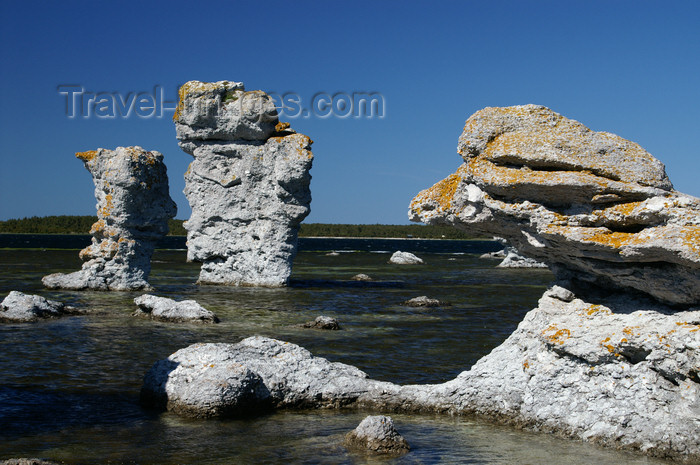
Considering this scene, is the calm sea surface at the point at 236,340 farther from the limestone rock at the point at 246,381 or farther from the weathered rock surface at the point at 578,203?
the weathered rock surface at the point at 578,203

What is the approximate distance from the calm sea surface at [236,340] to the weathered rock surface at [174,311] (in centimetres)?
45

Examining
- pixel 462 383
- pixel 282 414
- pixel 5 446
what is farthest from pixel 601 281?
pixel 5 446

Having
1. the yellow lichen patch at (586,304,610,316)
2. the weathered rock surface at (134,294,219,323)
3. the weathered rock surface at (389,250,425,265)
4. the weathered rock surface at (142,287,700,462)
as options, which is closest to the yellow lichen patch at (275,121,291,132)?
the weathered rock surface at (134,294,219,323)

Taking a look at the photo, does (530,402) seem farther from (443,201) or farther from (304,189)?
(304,189)

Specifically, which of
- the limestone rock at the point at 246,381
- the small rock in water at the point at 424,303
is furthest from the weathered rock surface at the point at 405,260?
the limestone rock at the point at 246,381

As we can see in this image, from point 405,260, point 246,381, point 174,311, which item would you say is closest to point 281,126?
point 174,311

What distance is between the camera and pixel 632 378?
944cm

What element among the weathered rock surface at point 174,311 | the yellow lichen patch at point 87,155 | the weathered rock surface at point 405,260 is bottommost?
the weathered rock surface at point 174,311

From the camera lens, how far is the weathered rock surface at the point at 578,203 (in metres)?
9.20

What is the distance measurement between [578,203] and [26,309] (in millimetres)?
16201

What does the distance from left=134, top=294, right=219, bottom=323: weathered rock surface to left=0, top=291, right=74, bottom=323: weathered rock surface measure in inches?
94.0

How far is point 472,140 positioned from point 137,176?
19.5 meters

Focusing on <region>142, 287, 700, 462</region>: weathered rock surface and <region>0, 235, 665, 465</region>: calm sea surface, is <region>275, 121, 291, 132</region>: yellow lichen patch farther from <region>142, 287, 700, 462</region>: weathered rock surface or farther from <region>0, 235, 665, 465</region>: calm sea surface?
<region>142, 287, 700, 462</region>: weathered rock surface

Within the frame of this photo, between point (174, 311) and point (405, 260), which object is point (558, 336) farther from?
point (405, 260)
